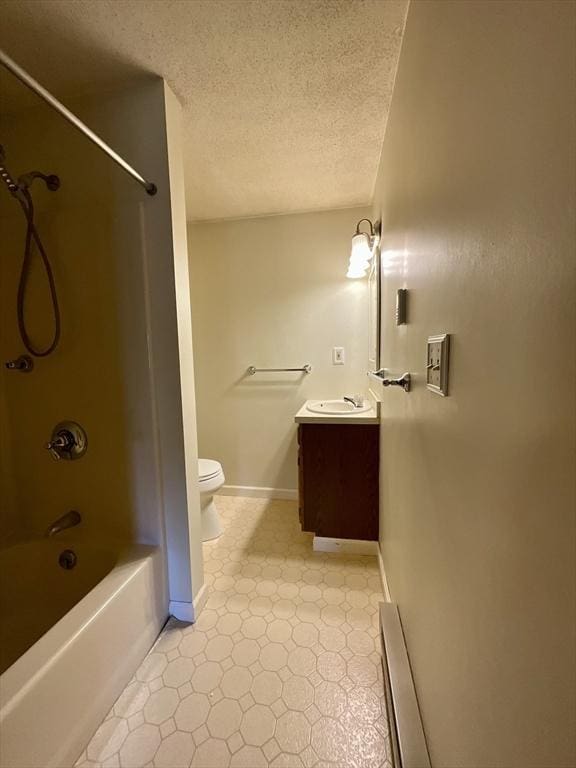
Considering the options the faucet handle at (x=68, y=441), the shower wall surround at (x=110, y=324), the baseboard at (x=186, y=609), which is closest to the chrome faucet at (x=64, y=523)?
the shower wall surround at (x=110, y=324)

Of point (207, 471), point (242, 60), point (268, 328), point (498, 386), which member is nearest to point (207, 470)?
point (207, 471)

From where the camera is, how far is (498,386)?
0.40 meters

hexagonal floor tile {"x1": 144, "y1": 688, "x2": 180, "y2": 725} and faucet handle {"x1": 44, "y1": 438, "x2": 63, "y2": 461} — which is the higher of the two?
faucet handle {"x1": 44, "y1": 438, "x2": 63, "y2": 461}

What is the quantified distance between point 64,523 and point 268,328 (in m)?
1.65

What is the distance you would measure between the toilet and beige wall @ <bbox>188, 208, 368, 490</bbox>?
54cm

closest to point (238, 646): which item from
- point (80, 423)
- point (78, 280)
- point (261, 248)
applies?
point (80, 423)

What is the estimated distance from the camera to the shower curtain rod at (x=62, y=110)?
0.68 m

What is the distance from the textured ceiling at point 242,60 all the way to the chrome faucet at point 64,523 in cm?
169

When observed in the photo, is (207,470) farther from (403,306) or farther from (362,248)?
(362,248)

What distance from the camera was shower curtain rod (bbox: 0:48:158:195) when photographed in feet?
2.24

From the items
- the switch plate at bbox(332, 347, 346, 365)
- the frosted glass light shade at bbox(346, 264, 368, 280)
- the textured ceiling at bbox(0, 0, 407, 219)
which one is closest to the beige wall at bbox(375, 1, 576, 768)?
the textured ceiling at bbox(0, 0, 407, 219)

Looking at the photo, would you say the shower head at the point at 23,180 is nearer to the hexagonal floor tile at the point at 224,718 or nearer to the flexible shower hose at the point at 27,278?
the flexible shower hose at the point at 27,278

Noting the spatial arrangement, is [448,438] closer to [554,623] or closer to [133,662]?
[554,623]

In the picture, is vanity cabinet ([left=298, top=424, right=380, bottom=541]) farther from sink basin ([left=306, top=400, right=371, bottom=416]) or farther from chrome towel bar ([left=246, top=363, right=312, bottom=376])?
chrome towel bar ([left=246, top=363, right=312, bottom=376])
